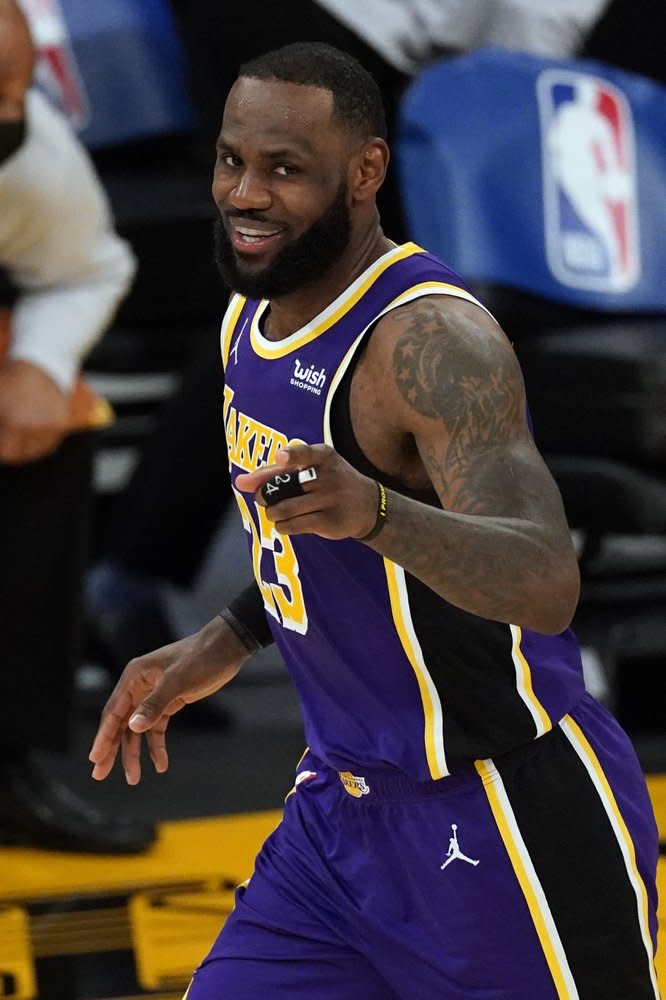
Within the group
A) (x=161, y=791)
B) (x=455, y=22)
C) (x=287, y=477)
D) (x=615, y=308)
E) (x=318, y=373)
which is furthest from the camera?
(x=455, y=22)

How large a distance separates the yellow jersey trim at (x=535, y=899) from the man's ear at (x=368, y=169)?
2.55 feet

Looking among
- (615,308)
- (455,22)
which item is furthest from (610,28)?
(615,308)

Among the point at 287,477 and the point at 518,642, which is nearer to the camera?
the point at 287,477

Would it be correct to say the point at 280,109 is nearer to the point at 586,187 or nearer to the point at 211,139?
the point at 586,187

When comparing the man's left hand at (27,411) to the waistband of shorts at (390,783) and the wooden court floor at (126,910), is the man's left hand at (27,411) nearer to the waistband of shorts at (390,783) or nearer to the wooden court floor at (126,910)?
the wooden court floor at (126,910)

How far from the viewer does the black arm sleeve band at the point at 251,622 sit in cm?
276

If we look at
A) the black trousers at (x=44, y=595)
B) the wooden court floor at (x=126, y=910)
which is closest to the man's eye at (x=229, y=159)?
the wooden court floor at (x=126, y=910)

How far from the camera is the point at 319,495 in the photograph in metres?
1.86

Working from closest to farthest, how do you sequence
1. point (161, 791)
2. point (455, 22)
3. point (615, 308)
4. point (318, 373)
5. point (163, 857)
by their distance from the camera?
point (318, 373) < point (163, 857) < point (161, 791) < point (615, 308) < point (455, 22)

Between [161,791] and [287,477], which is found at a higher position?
[287,477]

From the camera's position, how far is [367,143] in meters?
2.37

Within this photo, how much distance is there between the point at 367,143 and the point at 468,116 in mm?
3059

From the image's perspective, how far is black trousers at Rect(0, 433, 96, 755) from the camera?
14.8 feet

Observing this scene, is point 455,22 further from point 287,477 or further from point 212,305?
point 287,477
